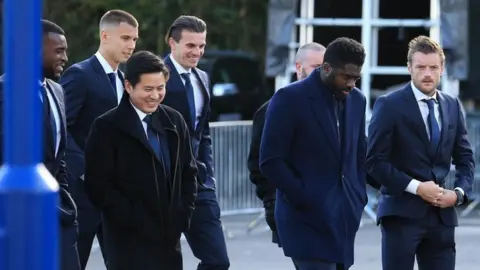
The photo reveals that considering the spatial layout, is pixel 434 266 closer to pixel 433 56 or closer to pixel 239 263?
pixel 433 56

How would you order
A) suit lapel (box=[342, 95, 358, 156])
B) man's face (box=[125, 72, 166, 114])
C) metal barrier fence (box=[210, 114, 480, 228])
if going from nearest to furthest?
1. man's face (box=[125, 72, 166, 114])
2. suit lapel (box=[342, 95, 358, 156])
3. metal barrier fence (box=[210, 114, 480, 228])

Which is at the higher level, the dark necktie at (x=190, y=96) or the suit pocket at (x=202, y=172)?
the dark necktie at (x=190, y=96)

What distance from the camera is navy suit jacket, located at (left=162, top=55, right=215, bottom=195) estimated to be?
8406mm

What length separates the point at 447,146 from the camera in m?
7.75

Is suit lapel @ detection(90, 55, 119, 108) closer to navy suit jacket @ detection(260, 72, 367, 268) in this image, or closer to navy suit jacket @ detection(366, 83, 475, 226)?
navy suit jacket @ detection(260, 72, 367, 268)

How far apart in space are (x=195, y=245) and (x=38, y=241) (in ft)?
14.0

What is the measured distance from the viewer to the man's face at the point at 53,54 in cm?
716

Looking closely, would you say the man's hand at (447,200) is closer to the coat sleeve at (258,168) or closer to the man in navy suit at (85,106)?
the coat sleeve at (258,168)

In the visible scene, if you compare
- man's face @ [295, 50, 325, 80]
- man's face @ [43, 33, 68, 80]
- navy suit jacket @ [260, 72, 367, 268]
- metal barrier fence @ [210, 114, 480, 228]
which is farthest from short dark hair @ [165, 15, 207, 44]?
metal barrier fence @ [210, 114, 480, 228]

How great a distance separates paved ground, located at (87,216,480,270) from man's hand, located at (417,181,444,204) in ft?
11.9

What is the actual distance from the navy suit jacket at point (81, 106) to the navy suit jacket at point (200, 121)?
40cm

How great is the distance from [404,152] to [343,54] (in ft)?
2.85

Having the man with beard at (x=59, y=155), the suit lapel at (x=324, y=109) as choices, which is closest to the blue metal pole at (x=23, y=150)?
the man with beard at (x=59, y=155)

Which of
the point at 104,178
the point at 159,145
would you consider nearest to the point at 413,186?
the point at 159,145
